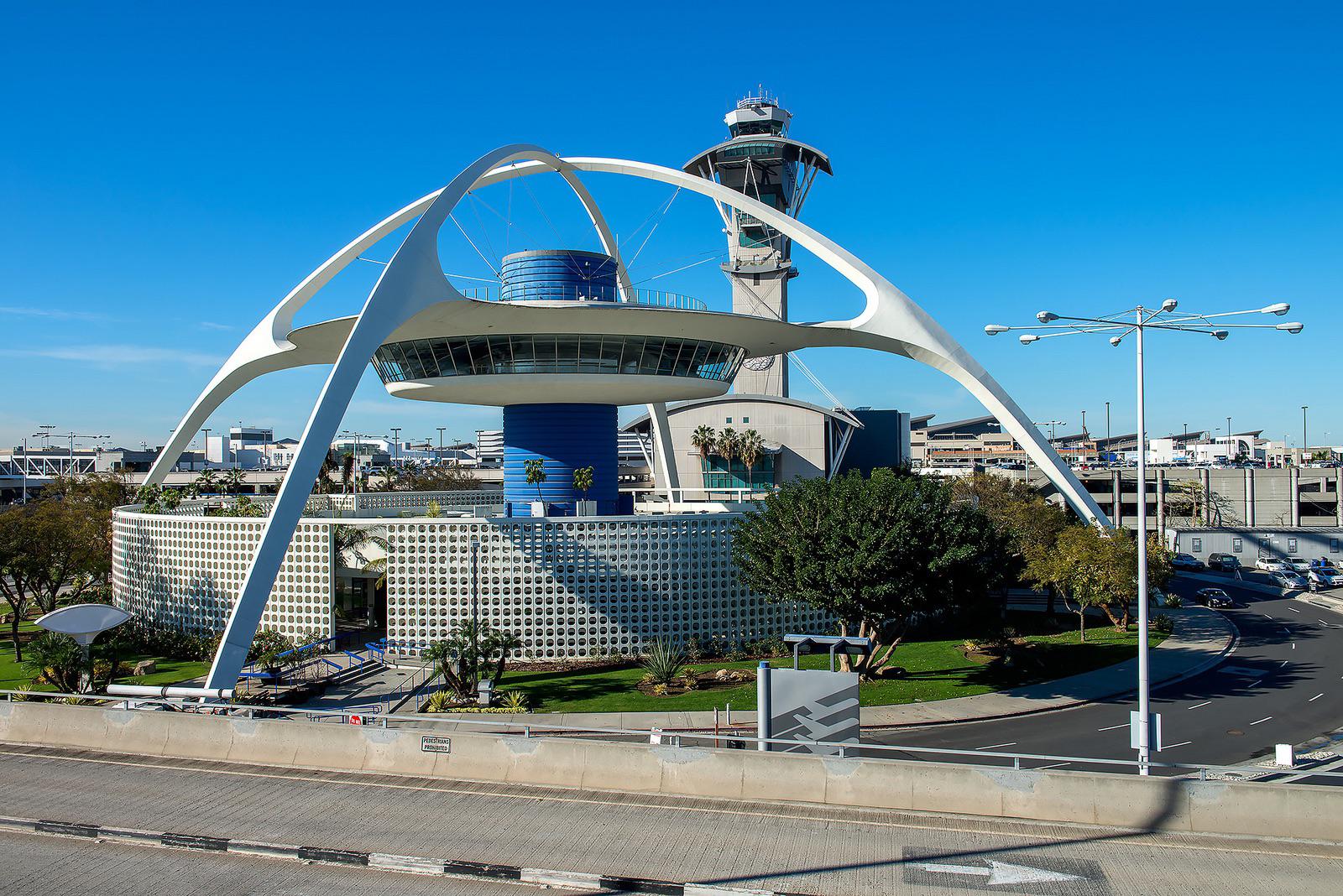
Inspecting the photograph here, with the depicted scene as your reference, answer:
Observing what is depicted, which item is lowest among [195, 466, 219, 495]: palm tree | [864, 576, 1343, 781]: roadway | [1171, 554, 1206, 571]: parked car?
[864, 576, 1343, 781]: roadway

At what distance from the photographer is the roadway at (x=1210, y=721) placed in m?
22.1

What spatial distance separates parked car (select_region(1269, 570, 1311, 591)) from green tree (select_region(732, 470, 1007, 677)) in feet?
120

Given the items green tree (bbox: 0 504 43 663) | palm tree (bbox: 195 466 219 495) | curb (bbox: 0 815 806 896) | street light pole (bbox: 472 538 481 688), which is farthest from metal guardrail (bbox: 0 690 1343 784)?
palm tree (bbox: 195 466 219 495)

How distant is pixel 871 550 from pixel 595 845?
→ 1569 centimetres

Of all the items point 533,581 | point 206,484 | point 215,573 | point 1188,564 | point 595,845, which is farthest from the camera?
point 1188,564

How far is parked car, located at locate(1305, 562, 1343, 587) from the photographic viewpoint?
54531 millimetres

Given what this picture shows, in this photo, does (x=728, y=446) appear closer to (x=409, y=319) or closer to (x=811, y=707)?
(x=409, y=319)

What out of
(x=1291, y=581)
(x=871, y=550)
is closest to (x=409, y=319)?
(x=871, y=550)

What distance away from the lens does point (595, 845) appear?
12234 millimetres

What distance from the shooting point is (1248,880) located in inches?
424

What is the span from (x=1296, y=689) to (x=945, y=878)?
81.1 ft

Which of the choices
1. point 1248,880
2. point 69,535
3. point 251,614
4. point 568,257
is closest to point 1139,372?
point 1248,880

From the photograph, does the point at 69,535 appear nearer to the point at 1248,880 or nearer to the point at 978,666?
the point at 978,666

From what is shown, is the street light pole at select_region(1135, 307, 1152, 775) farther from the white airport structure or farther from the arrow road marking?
the white airport structure
